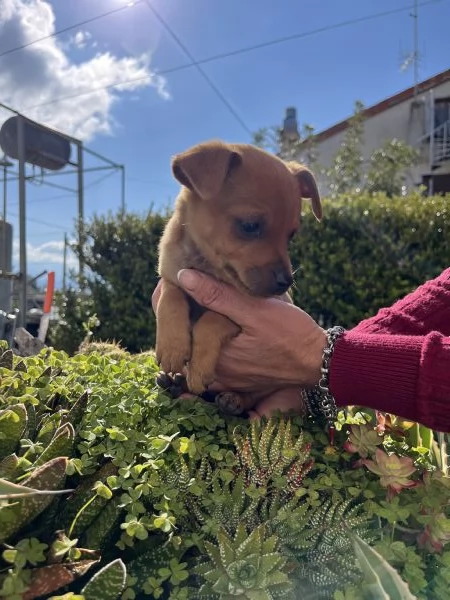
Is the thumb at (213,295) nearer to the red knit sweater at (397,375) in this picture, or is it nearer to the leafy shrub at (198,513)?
the red knit sweater at (397,375)

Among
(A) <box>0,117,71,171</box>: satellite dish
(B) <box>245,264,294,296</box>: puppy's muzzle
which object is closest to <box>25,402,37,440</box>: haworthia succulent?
(B) <box>245,264,294,296</box>: puppy's muzzle

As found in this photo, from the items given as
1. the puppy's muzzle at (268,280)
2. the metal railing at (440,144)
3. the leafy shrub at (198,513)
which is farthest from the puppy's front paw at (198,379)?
the metal railing at (440,144)

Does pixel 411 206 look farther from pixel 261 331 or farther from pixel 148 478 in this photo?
pixel 148 478

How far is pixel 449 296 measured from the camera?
6.23 ft

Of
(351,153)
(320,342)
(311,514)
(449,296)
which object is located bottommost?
(311,514)

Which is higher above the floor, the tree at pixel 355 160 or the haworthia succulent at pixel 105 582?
the tree at pixel 355 160

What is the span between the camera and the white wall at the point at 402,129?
60.2 ft

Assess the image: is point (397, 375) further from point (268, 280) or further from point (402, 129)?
point (402, 129)

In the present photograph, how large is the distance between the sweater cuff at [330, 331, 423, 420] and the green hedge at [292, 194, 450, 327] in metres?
3.95

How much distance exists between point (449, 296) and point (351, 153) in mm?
14578

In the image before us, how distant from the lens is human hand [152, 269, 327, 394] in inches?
69.3

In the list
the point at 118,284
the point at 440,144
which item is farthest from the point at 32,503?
the point at 440,144

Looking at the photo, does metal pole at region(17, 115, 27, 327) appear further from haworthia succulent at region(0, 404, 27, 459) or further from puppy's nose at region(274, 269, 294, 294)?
haworthia succulent at region(0, 404, 27, 459)

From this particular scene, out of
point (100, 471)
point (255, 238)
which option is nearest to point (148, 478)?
point (100, 471)
